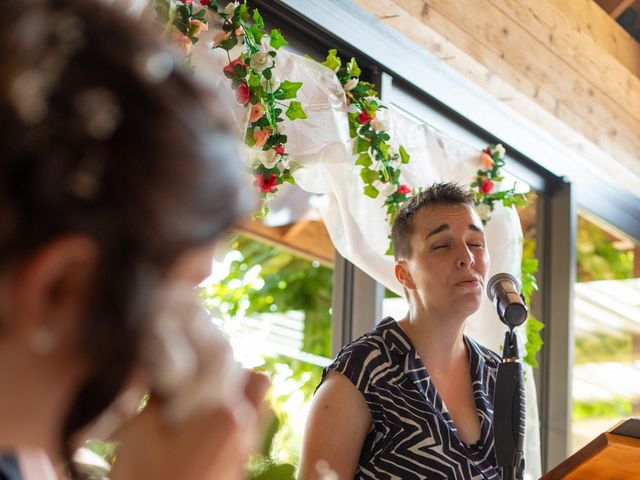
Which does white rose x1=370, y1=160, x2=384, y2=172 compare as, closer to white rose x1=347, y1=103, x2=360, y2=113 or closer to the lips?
white rose x1=347, y1=103, x2=360, y2=113

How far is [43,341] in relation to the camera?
0.45 metres

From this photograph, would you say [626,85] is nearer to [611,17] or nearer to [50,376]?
[611,17]

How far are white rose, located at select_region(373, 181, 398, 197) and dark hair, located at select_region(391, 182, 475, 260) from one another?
406 mm

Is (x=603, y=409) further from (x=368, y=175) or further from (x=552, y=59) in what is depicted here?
(x=368, y=175)

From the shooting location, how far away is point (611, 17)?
207 inches

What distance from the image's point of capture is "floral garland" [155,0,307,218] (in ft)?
7.91

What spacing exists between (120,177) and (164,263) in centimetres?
5

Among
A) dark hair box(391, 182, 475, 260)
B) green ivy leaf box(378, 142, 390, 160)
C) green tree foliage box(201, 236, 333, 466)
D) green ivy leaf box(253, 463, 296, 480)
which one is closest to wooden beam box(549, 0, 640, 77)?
green tree foliage box(201, 236, 333, 466)

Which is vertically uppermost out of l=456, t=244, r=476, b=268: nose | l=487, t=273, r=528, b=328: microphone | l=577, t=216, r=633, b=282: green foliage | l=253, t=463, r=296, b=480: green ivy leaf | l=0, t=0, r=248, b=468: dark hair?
l=577, t=216, r=633, b=282: green foliage

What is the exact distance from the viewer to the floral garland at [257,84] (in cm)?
241

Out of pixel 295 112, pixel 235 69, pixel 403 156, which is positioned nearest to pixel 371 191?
pixel 403 156

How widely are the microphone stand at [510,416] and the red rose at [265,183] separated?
0.75m

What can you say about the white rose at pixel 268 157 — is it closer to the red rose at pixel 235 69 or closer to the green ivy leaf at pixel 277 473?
the red rose at pixel 235 69

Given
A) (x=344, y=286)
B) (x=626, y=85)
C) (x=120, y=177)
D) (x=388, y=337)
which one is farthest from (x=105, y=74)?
(x=626, y=85)
